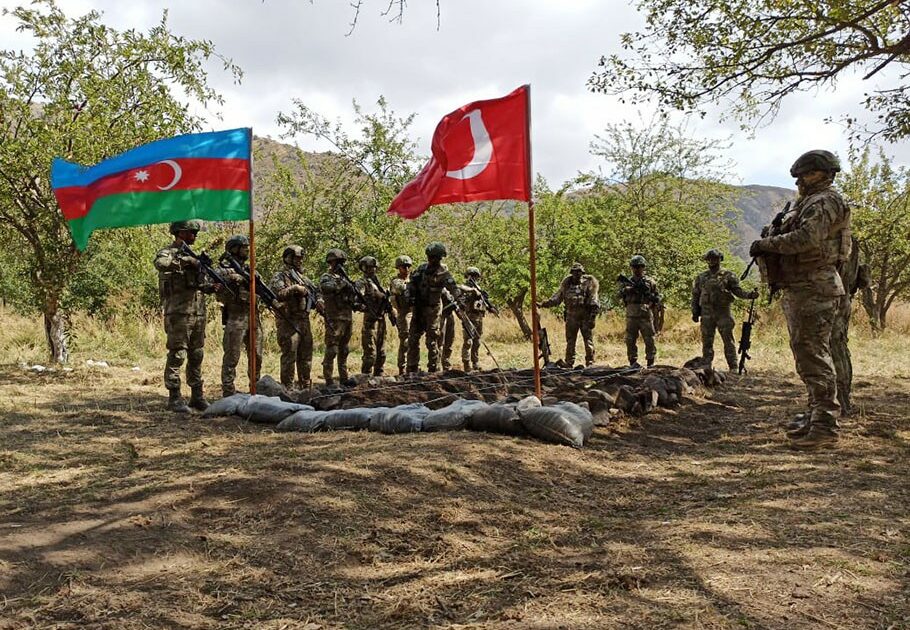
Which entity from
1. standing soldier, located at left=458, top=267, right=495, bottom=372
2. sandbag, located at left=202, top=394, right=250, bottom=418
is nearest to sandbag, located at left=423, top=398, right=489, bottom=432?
sandbag, located at left=202, top=394, right=250, bottom=418

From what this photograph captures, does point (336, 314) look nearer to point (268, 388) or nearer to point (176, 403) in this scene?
point (268, 388)

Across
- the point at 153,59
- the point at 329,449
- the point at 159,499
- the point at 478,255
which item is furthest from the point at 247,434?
the point at 478,255

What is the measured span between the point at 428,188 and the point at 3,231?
9.01 m

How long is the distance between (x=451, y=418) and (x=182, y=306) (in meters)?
3.59

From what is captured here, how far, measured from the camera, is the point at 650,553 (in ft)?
10.6

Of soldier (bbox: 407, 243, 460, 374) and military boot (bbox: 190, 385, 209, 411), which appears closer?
military boot (bbox: 190, 385, 209, 411)

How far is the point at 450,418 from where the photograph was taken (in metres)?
6.14

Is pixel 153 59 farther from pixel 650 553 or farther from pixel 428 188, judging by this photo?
pixel 650 553

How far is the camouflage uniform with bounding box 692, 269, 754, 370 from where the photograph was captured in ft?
37.2

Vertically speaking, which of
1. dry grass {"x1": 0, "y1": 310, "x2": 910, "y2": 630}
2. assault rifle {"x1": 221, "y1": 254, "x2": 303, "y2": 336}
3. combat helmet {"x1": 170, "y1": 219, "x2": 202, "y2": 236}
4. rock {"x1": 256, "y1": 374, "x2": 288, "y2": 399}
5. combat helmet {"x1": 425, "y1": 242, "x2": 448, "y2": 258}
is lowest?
dry grass {"x1": 0, "y1": 310, "x2": 910, "y2": 630}

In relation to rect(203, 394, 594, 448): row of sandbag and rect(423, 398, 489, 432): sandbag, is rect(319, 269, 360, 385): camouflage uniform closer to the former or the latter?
rect(203, 394, 594, 448): row of sandbag

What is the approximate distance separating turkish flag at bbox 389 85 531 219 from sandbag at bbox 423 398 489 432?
1.80 m

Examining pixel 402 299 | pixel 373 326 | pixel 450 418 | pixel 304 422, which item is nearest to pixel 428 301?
pixel 402 299

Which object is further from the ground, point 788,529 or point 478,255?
point 478,255
